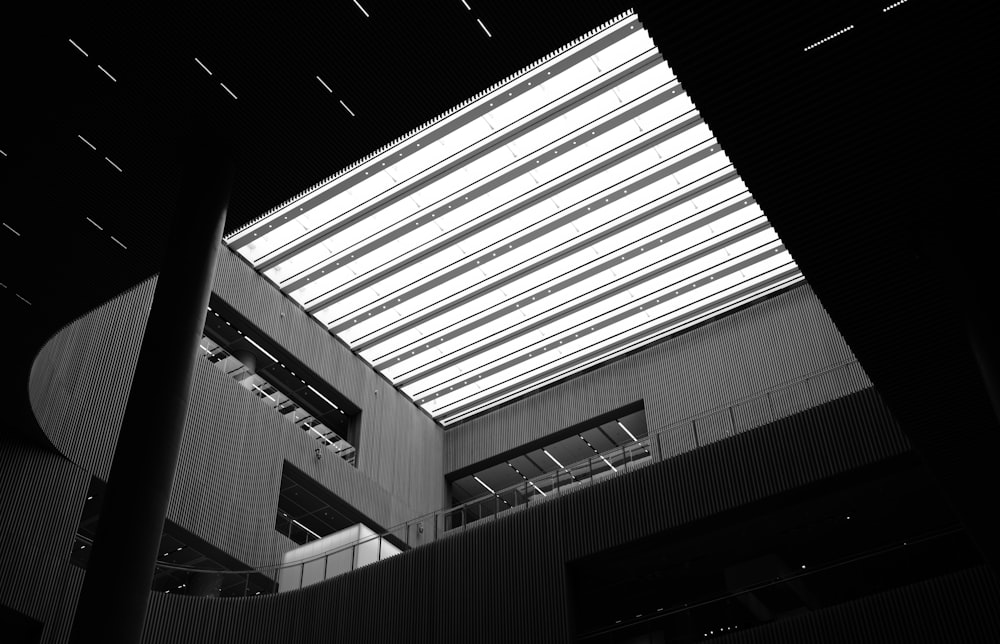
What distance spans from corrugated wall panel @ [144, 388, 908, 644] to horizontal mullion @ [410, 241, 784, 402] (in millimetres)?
10228

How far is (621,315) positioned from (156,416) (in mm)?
17146

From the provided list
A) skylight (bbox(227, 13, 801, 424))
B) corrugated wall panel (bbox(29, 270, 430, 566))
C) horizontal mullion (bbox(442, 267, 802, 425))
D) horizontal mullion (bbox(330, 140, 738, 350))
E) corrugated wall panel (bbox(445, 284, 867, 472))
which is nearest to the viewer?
corrugated wall panel (bbox(29, 270, 430, 566))

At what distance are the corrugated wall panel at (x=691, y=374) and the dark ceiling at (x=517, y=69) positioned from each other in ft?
44.0

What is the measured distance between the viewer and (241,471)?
2222 centimetres

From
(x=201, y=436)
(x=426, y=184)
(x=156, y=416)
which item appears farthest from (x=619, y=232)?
(x=156, y=416)

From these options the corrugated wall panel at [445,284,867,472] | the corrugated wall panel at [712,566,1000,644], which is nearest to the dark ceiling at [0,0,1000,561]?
the corrugated wall panel at [712,566,1000,644]

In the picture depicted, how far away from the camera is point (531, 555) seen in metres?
16.6

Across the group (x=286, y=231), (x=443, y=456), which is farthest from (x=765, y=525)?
(x=443, y=456)

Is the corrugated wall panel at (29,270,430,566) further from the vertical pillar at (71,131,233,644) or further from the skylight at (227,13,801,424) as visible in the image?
the vertical pillar at (71,131,233,644)

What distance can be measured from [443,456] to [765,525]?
1623cm

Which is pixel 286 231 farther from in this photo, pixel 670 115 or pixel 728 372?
pixel 728 372

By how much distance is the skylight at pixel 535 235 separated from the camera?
20.9 m

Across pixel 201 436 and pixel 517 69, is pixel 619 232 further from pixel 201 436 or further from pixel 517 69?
pixel 517 69

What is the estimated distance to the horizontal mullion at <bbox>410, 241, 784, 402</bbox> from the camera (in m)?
25.0
